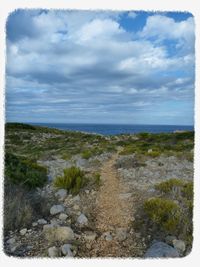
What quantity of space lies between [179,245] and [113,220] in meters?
1.47

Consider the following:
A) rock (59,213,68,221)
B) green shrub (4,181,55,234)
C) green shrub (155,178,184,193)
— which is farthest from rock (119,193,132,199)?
rock (59,213,68,221)

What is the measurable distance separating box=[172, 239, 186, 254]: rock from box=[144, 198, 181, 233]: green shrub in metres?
0.31

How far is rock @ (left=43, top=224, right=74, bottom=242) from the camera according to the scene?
5602 millimetres

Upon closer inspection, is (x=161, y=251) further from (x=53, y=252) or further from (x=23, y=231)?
(x=23, y=231)

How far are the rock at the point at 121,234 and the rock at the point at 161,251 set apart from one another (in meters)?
0.62

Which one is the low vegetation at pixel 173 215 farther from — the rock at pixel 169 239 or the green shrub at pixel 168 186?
the green shrub at pixel 168 186

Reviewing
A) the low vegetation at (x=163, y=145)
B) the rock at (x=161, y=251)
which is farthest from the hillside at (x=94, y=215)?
the low vegetation at (x=163, y=145)

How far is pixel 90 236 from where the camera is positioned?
19.2 ft

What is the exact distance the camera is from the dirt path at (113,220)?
549 cm

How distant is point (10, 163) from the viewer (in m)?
9.07

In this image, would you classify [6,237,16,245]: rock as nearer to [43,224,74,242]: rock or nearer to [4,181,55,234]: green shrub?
[4,181,55,234]: green shrub

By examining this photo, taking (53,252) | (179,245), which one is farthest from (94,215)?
(179,245)
